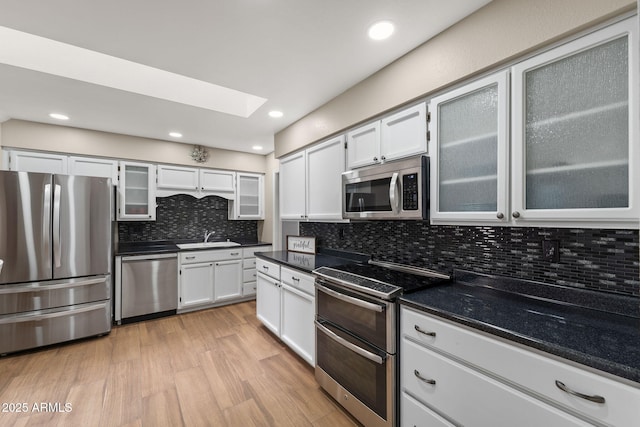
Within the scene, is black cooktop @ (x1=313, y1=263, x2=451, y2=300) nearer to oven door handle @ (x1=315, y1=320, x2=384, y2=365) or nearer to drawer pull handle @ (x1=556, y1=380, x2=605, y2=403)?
oven door handle @ (x1=315, y1=320, x2=384, y2=365)

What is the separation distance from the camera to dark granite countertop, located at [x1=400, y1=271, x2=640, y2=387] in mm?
852

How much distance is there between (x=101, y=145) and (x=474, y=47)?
4.18 m

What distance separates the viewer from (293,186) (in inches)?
122

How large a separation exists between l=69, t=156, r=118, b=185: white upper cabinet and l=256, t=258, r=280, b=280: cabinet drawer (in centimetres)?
230

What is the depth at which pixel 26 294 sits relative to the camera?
8.30ft

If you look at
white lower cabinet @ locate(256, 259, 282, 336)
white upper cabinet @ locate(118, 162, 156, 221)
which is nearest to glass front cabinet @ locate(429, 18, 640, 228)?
white lower cabinet @ locate(256, 259, 282, 336)

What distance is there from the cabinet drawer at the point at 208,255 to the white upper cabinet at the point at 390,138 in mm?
2443

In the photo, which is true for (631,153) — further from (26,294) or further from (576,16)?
(26,294)

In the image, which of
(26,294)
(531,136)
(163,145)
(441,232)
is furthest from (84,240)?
(531,136)

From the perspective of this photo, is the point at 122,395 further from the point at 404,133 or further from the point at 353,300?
the point at 404,133

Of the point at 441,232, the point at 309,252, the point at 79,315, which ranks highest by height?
the point at 441,232

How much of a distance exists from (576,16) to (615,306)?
4.19 ft

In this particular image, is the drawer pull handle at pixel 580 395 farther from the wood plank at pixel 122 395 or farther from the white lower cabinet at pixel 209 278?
the white lower cabinet at pixel 209 278

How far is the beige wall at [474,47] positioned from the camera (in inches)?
44.0
